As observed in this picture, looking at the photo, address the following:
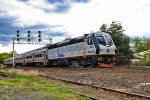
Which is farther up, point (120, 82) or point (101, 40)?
point (101, 40)

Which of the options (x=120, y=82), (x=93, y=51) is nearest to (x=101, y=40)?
(x=93, y=51)

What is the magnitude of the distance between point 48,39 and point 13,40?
412 inches

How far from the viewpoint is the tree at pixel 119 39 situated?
6449cm

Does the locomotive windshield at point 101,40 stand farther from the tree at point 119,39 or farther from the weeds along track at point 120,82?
the tree at point 119,39

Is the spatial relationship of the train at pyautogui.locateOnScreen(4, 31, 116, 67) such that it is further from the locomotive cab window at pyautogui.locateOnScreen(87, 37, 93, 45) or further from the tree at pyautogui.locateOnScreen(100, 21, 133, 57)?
the tree at pyautogui.locateOnScreen(100, 21, 133, 57)

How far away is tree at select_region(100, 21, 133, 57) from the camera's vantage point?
64.5 meters

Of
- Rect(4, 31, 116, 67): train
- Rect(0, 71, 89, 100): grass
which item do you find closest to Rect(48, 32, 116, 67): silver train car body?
Rect(4, 31, 116, 67): train

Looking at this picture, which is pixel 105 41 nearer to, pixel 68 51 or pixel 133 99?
pixel 68 51

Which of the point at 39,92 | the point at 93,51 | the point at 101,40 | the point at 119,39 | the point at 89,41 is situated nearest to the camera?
the point at 39,92

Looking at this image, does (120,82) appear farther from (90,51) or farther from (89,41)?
(89,41)

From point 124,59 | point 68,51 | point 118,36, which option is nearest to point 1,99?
point 68,51

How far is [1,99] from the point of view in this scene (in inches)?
447

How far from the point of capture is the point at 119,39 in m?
66.9

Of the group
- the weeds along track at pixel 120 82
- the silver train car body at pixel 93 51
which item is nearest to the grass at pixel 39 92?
the weeds along track at pixel 120 82
